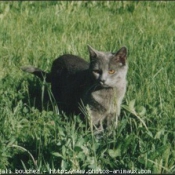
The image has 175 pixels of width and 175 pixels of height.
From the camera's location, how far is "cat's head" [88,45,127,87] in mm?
3164

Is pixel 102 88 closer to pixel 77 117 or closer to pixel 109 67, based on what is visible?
pixel 109 67

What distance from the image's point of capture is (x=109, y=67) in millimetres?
3213

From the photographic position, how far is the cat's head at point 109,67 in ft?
10.4

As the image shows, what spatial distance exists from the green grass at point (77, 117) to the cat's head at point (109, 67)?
0.72 ft

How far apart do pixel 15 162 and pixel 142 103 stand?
1.09 meters

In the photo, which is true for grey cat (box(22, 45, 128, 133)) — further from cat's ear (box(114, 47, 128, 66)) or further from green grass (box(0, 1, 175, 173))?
green grass (box(0, 1, 175, 173))

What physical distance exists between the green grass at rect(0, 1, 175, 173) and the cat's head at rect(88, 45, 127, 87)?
0.22 m

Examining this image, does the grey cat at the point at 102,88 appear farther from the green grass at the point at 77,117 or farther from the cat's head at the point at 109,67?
the green grass at the point at 77,117

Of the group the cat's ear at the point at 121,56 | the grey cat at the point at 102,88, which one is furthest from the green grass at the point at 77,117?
the cat's ear at the point at 121,56

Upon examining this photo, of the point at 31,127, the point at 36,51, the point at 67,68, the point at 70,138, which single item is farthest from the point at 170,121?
the point at 36,51

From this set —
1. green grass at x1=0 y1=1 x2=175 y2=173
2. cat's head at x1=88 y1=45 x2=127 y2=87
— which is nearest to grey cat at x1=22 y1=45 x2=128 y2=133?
cat's head at x1=88 y1=45 x2=127 y2=87

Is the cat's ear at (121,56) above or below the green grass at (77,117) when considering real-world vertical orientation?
above

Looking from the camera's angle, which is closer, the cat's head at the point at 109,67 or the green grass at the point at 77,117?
the green grass at the point at 77,117

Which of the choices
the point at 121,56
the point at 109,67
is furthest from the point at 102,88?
the point at 121,56
